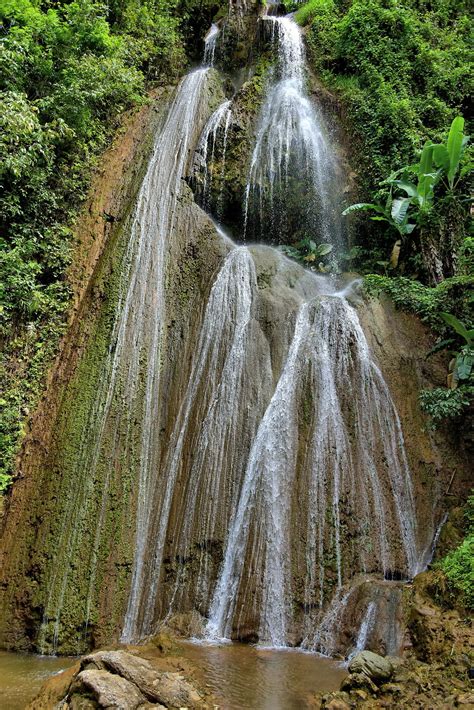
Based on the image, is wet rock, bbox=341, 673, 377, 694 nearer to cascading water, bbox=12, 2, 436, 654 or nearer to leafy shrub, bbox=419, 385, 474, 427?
cascading water, bbox=12, 2, 436, 654

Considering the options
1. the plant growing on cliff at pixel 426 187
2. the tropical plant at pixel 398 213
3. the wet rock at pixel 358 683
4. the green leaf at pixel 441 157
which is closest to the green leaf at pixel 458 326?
the plant growing on cliff at pixel 426 187

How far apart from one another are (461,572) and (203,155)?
1030 cm

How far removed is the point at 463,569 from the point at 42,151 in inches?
406

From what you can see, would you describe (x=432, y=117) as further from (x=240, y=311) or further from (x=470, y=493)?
(x=470, y=493)

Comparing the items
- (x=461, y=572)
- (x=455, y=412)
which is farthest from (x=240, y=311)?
(x=461, y=572)

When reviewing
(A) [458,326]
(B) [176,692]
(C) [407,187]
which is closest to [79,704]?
(B) [176,692]

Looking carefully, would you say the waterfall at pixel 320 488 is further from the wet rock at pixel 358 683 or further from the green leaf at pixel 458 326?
the wet rock at pixel 358 683

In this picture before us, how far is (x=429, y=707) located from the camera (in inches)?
157

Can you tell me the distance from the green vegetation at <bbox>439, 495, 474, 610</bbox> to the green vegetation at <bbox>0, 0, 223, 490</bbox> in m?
6.48

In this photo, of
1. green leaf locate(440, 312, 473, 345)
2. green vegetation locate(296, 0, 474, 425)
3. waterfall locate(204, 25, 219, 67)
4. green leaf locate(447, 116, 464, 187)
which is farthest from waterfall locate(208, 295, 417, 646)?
waterfall locate(204, 25, 219, 67)

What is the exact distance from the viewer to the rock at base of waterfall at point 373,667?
14.5 feet

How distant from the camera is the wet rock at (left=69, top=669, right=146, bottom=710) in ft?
12.1

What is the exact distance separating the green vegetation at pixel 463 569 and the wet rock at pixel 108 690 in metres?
3.55

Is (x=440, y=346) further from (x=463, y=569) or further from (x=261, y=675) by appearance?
(x=261, y=675)
